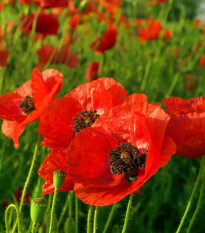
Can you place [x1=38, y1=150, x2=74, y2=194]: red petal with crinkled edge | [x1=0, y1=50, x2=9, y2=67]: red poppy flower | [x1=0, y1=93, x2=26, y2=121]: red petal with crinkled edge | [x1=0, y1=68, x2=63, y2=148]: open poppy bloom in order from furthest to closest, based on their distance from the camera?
[x1=0, y1=50, x2=9, y2=67]: red poppy flower
[x1=0, y1=93, x2=26, y2=121]: red petal with crinkled edge
[x1=0, y1=68, x2=63, y2=148]: open poppy bloom
[x1=38, y1=150, x2=74, y2=194]: red petal with crinkled edge

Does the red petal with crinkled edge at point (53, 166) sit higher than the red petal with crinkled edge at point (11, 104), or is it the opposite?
the red petal with crinkled edge at point (53, 166)

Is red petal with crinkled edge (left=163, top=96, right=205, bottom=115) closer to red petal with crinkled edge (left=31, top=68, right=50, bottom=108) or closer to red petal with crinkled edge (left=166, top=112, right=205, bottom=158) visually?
red petal with crinkled edge (left=166, top=112, right=205, bottom=158)

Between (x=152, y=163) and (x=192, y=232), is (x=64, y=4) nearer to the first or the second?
(x=192, y=232)

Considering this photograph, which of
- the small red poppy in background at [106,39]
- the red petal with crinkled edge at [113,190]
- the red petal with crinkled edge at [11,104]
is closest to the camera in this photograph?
the red petal with crinkled edge at [113,190]

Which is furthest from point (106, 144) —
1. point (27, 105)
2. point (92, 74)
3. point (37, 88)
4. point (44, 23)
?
point (44, 23)

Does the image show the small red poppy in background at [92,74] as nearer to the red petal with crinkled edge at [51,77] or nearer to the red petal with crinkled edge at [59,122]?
the red petal with crinkled edge at [51,77]

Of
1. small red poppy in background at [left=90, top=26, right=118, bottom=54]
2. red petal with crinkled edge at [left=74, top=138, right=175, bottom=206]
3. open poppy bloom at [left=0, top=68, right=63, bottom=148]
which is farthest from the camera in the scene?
small red poppy in background at [left=90, top=26, right=118, bottom=54]

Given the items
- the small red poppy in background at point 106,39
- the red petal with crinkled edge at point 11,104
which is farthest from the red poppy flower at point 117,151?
the small red poppy in background at point 106,39

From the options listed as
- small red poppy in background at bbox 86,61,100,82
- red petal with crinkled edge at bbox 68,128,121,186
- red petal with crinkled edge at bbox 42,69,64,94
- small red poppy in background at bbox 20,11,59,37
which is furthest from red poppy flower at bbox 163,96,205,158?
small red poppy in background at bbox 20,11,59,37
